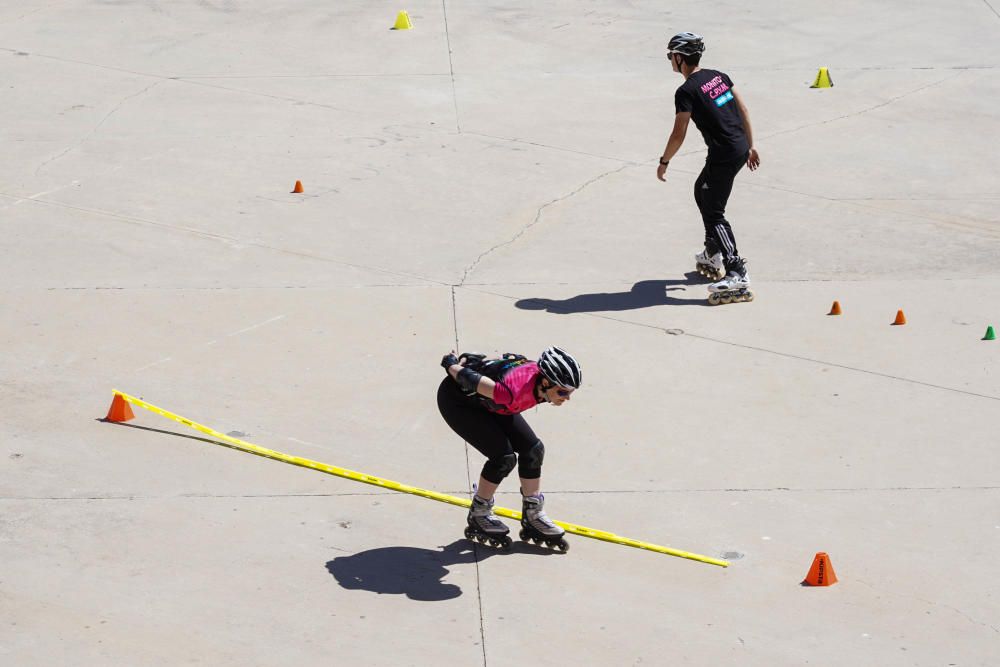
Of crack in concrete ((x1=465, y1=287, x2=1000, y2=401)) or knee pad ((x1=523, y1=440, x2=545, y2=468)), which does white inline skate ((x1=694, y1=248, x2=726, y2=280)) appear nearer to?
crack in concrete ((x1=465, y1=287, x2=1000, y2=401))

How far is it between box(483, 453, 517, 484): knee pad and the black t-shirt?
4.27 m

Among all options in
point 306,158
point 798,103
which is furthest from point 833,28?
point 306,158

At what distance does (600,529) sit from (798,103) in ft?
29.2

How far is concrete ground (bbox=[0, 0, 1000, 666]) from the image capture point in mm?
6418

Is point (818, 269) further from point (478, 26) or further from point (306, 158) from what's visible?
point (478, 26)

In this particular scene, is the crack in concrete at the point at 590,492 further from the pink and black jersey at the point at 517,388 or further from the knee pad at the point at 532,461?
the pink and black jersey at the point at 517,388

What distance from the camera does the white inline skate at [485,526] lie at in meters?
6.87

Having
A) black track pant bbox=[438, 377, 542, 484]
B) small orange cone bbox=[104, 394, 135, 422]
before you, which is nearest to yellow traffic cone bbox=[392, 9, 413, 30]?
small orange cone bbox=[104, 394, 135, 422]

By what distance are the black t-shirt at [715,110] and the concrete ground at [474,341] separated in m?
1.07

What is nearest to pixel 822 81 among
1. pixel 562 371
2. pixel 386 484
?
pixel 386 484

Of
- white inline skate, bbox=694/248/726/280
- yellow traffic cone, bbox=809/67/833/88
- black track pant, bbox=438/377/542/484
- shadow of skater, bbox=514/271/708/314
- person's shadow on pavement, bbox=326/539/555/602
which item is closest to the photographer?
person's shadow on pavement, bbox=326/539/555/602

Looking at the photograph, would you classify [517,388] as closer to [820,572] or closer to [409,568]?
[409,568]

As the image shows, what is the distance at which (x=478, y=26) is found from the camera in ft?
57.3

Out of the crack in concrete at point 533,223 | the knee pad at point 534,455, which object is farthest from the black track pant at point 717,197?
the knee pad at point 534,455
